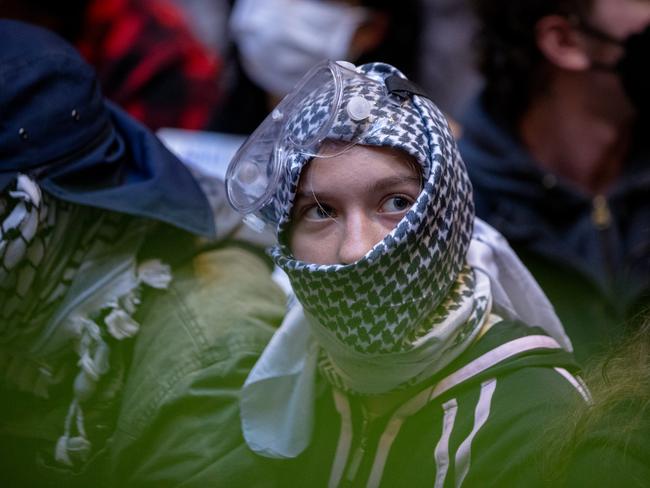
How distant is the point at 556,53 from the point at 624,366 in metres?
1.74

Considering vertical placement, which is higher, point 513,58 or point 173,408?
point 513,58

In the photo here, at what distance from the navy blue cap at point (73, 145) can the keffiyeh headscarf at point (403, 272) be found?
0.36 meters

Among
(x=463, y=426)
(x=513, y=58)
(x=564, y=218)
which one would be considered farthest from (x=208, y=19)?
(x=463, y=426)

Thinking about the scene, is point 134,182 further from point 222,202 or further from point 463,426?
point 463,426

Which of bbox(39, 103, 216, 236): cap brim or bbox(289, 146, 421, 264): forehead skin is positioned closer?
bbox(289, 146, 421, 264): forehead skin

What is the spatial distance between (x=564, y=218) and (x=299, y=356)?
1303 millimetres

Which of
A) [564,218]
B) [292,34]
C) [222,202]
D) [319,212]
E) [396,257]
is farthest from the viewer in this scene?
[292,34]

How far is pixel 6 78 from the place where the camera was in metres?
1.74

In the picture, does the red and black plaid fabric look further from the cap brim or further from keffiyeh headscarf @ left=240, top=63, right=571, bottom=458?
keffiyeh headscarf @ left=240, top=63, right=571, bottom=458

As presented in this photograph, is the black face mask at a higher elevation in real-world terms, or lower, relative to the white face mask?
higher

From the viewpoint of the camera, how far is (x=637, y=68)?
8.53 feet

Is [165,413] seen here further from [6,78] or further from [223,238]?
[6,78]

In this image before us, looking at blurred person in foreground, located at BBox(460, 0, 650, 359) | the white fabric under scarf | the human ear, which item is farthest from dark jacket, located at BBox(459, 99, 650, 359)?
the white fabric under scarf

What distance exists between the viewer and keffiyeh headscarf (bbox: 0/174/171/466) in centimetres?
174
